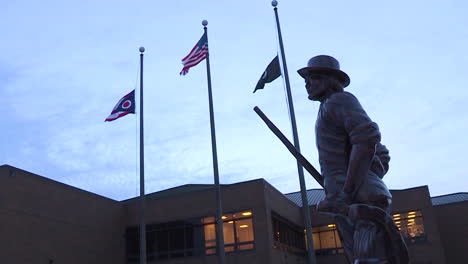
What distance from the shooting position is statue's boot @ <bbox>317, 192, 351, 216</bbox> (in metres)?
3.66

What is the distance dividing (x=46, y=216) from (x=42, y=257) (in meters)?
2.12

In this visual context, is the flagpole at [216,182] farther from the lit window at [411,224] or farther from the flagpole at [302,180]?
the lit window at [411,224]

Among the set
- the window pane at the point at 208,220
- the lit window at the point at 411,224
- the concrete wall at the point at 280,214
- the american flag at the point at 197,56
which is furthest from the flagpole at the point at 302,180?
the lit window at the point at 411,224

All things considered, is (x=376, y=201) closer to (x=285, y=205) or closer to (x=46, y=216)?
(x=46, y=216)

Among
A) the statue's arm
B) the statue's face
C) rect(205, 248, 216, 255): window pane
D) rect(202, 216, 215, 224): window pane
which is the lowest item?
the statue's arm

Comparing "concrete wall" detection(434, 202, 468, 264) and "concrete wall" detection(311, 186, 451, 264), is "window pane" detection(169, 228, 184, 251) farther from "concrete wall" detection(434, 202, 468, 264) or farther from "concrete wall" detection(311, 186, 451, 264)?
"concrete wall" detection(434, 202, 468, 264)

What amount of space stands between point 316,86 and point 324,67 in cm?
17

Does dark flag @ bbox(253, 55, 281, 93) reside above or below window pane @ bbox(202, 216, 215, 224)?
above

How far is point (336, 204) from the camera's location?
369cm

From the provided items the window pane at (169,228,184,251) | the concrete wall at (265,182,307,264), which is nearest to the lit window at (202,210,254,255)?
the concrete wall at (265,182,307,264)

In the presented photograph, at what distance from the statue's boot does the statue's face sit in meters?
0.89

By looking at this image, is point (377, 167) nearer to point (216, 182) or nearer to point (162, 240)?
point (216, 182)

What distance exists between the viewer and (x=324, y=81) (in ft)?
13.6

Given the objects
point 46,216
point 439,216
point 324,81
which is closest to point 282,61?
point 324,81
